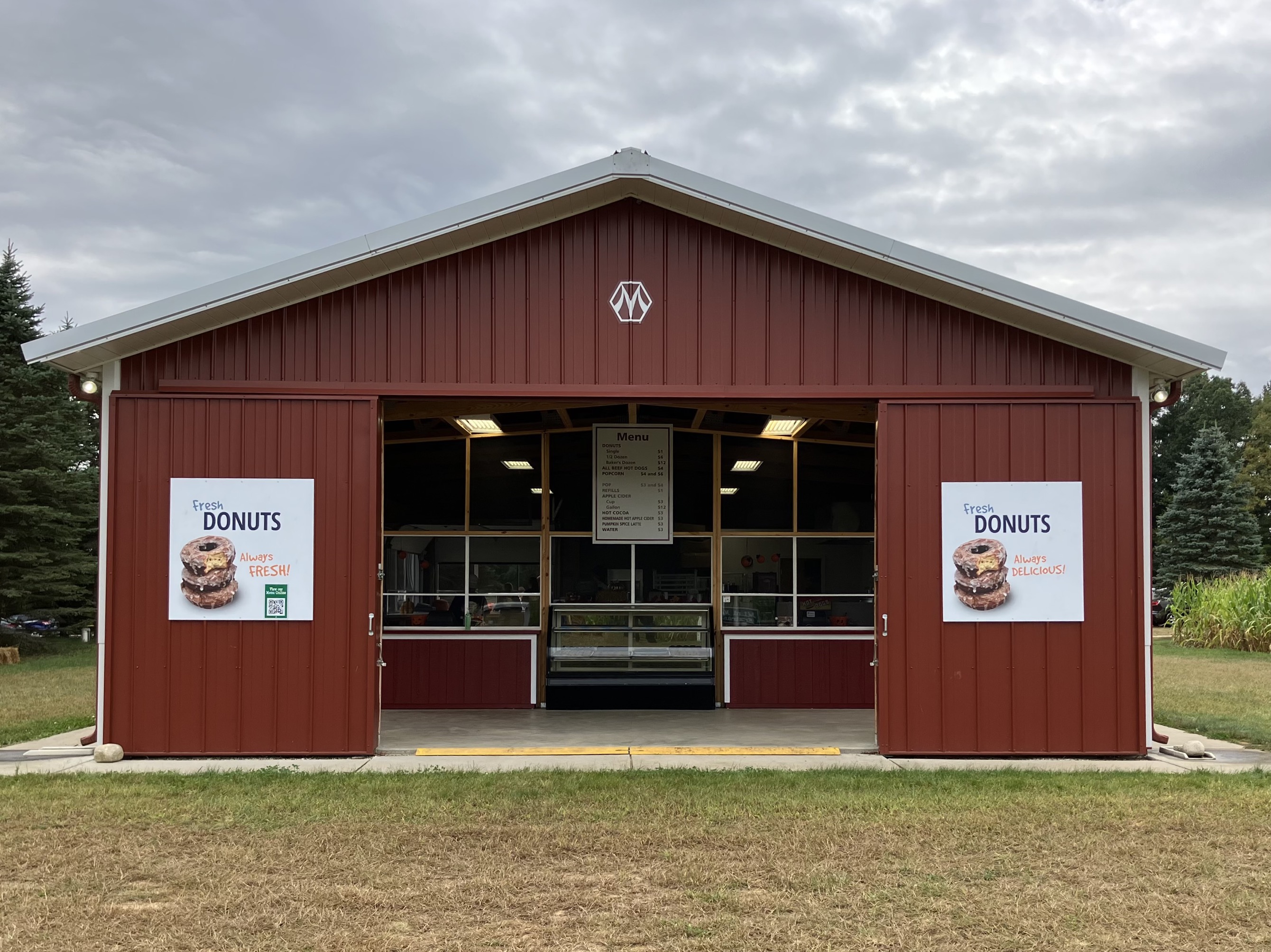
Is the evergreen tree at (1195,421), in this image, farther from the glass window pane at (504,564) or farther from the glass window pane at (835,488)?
the glass window pane at (504,564)

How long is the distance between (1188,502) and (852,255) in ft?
119

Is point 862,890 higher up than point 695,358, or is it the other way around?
point 695,358

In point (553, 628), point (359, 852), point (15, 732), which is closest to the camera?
point (359, 852)

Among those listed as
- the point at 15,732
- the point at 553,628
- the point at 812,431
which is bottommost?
the point at 15,732

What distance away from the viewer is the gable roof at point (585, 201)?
922cm

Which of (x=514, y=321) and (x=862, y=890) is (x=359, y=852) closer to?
(x=862, y=890)

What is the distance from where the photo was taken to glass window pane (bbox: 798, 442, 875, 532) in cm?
1366

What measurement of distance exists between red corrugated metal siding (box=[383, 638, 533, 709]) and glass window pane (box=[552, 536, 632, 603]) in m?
1.03

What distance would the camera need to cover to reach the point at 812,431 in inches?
531

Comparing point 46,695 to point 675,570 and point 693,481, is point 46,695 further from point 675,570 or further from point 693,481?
point 693,481

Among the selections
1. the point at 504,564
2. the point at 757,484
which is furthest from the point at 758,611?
the point at 504,564

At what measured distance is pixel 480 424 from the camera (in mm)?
13070

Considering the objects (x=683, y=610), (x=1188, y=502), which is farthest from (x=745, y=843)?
(x=1188, y=502)

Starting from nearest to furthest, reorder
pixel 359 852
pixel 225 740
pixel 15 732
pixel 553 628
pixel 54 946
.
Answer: pixel 54 946 < pixel 359 852 < pixel 225 740 < pixel 15 732 < pixel 553 628
